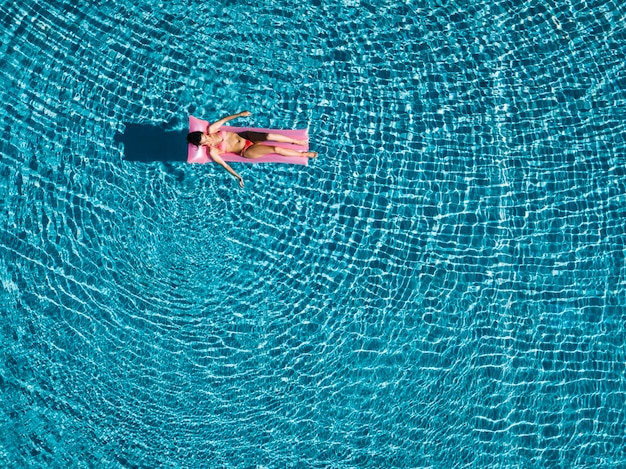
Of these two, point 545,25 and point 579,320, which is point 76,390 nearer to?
point 579,320

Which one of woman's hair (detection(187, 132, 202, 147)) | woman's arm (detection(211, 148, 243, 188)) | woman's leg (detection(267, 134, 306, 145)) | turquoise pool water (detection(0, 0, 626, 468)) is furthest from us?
turquoise pool water (detection(0, 0, 626, 468))

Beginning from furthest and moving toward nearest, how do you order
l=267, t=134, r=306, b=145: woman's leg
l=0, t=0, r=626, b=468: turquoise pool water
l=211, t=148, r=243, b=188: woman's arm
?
l=0, t=0, r=626, b=468: turquoise pool water < l=267, t=134, r=306, b=145: woman's leg < l=211, t=148, r=243, b=188: woman's arm

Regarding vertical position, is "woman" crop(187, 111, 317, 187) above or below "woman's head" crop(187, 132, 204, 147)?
below

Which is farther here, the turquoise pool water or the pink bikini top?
the turquoise pool water

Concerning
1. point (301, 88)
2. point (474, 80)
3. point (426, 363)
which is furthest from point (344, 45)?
point (426, 363)

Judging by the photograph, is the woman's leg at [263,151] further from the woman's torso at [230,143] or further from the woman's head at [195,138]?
the woman's head at [195,138]

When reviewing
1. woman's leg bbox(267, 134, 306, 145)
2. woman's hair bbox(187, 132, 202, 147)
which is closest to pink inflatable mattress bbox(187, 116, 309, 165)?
woman's leg bbox(267, 134, 306, 145)

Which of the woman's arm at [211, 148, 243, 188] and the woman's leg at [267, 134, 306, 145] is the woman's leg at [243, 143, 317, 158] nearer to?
the woman's leg at [267, 134, 306, 145]
